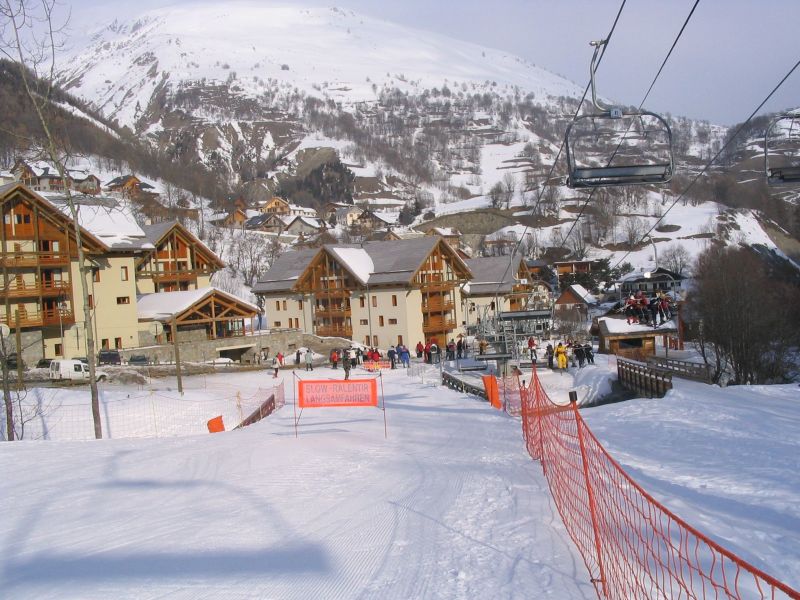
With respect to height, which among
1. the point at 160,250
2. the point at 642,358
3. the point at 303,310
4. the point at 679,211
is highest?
the point at 679,211

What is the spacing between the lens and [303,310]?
189ft

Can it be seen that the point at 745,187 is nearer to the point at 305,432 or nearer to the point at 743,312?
the point at 743,312

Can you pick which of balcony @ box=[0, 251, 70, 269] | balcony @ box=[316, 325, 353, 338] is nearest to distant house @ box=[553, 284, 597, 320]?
balcony @ box=[316, 325, 353, 338]

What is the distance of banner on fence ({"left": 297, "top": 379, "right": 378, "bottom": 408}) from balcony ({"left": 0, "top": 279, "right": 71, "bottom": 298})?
26110 mm

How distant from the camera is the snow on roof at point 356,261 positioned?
54719mm

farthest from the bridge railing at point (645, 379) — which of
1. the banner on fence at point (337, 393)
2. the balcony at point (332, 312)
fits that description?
the balcony at point (332, 312)

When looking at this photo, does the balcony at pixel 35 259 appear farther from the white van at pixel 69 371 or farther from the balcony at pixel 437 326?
the balcony at pixel 437 326

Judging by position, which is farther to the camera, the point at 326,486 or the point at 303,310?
the point at 303,310

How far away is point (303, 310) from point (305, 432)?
136 feet

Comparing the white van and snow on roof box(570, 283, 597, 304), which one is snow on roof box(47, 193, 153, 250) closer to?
the white van

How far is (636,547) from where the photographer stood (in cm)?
777

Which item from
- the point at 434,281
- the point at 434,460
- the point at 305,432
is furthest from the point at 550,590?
the point at 434,281

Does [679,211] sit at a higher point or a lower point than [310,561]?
higher

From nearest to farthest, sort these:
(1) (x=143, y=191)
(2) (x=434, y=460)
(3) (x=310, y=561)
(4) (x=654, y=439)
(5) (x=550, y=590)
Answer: (5) (x=550, y=590) → (3) (x=310, y=561) → (2) (x=434, y=460) → (4) (x=654, y=439) → (1) (x=143, y=191)
